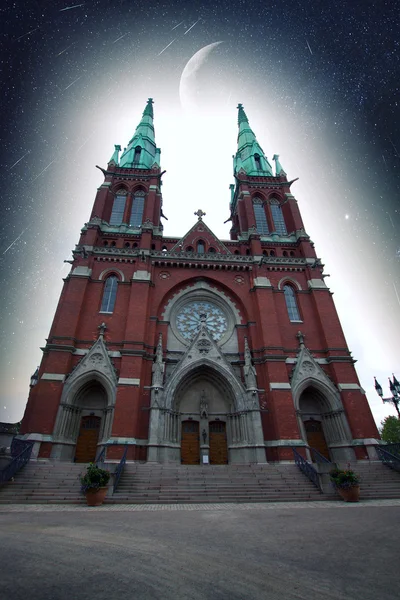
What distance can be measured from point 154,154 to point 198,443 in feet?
98.7

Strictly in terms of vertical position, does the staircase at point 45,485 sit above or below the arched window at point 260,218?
below

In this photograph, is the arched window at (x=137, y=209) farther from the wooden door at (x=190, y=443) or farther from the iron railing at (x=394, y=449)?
the iron railing at (x=394, y=449)

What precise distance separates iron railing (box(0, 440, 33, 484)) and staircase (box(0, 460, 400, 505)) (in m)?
0.24

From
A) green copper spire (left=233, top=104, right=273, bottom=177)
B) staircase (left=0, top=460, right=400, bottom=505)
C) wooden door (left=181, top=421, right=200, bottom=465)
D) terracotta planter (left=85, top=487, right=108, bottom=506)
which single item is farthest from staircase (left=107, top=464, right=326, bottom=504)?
green copper spire (left=233, top=104, right=273, bottom=177)

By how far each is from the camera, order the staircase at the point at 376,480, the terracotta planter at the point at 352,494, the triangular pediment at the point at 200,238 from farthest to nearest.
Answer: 1. the triangular pediment at the point at 200,238
2. the staircase at the point at 376,480
3. the terracotta planter at the point at 352,494

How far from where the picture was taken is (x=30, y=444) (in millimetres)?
13609

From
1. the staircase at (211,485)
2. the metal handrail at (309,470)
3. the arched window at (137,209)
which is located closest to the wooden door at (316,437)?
the metal handrail at (309,470)

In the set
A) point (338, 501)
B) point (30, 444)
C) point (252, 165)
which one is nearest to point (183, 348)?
point (30, 444)

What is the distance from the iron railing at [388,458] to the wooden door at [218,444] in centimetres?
801

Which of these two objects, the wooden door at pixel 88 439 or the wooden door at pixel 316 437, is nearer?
the wooden door at pixel 88 439

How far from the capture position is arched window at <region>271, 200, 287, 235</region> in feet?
85.3

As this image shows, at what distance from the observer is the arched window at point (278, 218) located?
26000 millimetres

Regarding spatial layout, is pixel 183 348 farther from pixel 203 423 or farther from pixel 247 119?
pixel 247 119

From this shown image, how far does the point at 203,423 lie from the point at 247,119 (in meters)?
39.3
